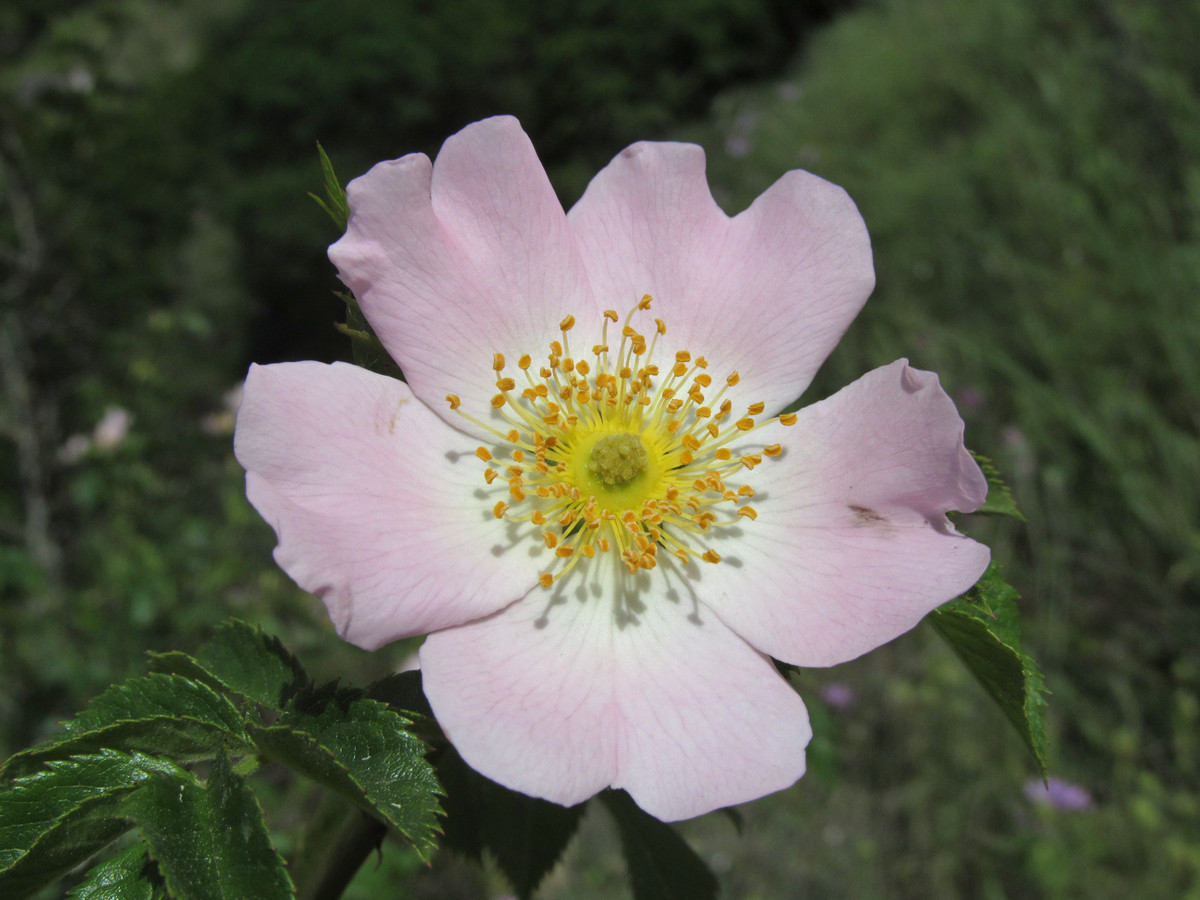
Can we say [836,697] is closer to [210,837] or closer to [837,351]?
[837,351]

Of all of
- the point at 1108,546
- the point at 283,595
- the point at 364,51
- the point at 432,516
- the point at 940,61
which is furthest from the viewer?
the point at 940,61

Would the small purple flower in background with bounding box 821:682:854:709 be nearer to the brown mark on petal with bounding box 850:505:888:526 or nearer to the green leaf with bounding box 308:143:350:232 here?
the brown mark on petal with bounding box 850:505:888:526

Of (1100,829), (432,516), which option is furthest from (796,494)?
(1100,829)

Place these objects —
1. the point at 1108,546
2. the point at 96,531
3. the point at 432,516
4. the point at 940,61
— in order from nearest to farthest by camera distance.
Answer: the point at 432,516, the point at 1108,546, the point at 96,531, the point at 940,61

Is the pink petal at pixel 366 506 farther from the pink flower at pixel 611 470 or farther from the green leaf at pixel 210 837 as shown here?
the green leaf at pixel 210 837

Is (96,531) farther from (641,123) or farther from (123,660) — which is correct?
(641,123)

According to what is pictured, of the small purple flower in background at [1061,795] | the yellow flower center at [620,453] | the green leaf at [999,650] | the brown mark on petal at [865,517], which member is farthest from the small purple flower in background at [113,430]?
the small purple flower in background at [1061,795]

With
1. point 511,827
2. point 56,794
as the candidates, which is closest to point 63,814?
point 56,794

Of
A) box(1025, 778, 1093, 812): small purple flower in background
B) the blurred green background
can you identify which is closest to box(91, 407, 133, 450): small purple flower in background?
the blurred green background
